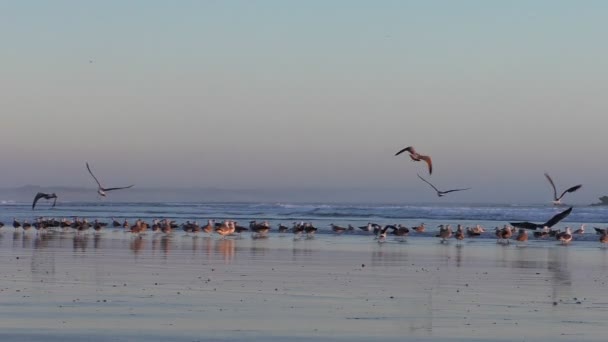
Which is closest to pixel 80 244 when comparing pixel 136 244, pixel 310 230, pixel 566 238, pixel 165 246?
pixel 136 244

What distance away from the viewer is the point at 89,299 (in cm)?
1623

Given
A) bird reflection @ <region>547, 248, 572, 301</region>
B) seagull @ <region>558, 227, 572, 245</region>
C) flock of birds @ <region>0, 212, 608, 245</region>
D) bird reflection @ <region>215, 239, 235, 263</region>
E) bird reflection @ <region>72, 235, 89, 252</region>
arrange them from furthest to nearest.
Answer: flock of birds @ <region>0, 212, 608, 245</region> → seagull @ <region>558, 227, 572, 245</region> → bird reflection @ <region>72, 235, 89, 252</region> → bird reflection @ <region>215, 239, 235, 263</region> → bird reflection @ <region>547, 248, 572, 301</region>

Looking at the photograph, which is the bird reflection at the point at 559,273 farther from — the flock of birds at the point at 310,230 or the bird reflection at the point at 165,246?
the bird reflection at the point at 165,246

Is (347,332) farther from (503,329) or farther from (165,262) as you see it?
(165,262)

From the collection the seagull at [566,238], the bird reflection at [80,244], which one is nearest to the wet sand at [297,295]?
the bird reflection at [80,244]

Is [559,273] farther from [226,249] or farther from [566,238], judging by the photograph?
[566,238]

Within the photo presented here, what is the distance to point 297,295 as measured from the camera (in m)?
A: 17.2

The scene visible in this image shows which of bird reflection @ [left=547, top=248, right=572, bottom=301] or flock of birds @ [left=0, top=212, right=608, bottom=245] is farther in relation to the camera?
flock of birds @ [left=0, top=212, right=608, bottom=245]

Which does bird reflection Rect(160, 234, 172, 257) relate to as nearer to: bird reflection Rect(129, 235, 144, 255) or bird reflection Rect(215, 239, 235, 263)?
bird reflection Rect(129, 235, 144, 255)

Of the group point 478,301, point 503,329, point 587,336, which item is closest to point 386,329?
point 503,329

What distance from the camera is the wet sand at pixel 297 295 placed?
13.5 metres

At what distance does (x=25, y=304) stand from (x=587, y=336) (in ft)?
24.6

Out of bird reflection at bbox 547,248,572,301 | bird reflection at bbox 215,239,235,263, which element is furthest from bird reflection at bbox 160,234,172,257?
bird reflection at bbox 547,248,572,301

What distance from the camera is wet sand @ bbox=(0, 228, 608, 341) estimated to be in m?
13.5
